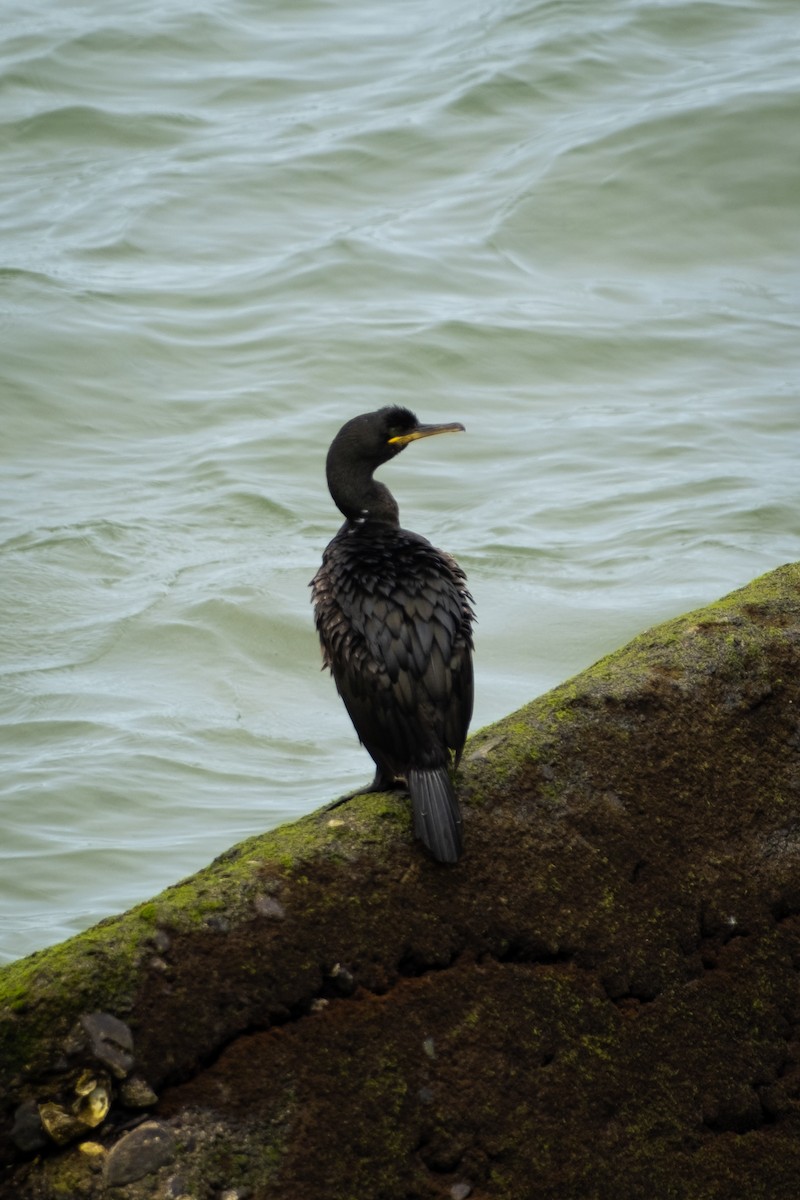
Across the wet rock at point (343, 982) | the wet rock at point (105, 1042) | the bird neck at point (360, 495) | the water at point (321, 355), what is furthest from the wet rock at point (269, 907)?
the water at point (321, 355)

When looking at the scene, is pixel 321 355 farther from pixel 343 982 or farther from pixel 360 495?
pixel 343 982

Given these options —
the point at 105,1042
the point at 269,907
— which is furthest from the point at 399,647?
the point at 105,1042

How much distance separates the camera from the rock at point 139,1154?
2.74 m

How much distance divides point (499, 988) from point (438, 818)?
0.37 metres

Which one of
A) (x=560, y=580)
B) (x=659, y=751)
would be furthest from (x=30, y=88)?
(x=659, y=751)

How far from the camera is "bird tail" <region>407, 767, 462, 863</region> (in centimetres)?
323

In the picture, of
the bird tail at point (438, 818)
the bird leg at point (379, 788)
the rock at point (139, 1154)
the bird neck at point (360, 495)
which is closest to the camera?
the rock at point (139, 1154)

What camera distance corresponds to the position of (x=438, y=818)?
10.7 ft

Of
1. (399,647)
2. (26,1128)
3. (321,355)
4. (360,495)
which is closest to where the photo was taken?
(26,1128)

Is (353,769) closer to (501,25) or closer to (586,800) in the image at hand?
(586,800)

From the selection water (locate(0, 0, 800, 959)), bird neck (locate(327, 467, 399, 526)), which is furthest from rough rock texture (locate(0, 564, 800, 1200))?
water (locate(0, 0, 800, 959))

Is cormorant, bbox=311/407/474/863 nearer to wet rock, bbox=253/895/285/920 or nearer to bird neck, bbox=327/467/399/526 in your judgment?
bird neck, bbox=327/467/399/526

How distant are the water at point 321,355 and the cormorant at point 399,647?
10.2 feet

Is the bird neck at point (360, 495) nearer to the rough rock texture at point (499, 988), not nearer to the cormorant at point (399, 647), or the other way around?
the cormorant at point (399, 647)
